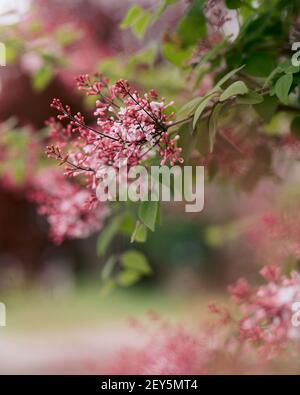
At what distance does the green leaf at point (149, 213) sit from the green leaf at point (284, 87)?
1.02 ft

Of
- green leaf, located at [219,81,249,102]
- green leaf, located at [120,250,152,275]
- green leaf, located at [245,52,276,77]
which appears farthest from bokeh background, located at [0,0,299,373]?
green leaf, located at [219,81,249,102]

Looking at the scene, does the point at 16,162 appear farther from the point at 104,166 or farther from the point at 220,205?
the point at 220,205

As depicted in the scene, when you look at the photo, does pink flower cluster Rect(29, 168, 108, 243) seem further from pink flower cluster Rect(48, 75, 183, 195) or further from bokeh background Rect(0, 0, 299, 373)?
bokeh background Rect(0, 0, 299, 373)

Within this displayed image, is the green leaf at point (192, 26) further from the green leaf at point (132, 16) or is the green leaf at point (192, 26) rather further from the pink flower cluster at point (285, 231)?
the pink flower cluster at point (285, 231)

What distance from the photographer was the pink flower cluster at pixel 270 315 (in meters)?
1.48

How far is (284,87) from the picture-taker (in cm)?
120

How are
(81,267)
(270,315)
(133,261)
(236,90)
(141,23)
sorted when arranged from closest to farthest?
(236,90), (270,315), (141,23), (133,261), (81,267)

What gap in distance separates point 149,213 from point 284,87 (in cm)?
35

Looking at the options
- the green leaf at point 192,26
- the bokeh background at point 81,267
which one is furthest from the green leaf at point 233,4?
the bokeh background at point 81,267

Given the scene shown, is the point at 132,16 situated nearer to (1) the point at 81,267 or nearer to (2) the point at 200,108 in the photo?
(2) the point at 200,108

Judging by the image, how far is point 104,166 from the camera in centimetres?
127

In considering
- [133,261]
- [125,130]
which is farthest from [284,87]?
[133,261]

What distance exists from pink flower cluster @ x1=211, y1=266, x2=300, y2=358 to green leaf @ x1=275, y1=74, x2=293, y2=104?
1.73ft

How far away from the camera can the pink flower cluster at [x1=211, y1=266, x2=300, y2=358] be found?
4.86ft
